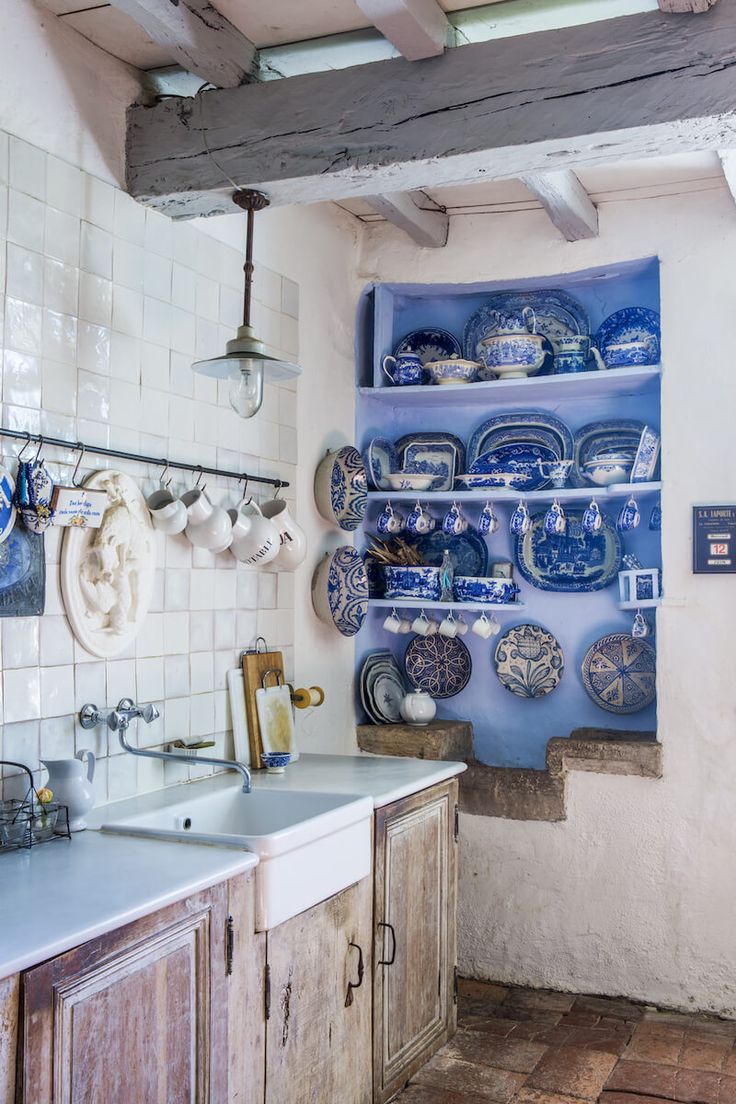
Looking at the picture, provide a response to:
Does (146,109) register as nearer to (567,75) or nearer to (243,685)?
(567,75)

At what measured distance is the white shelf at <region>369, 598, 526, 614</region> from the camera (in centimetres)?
344

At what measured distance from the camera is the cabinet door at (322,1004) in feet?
6.75

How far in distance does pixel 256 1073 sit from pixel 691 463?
7.10ft

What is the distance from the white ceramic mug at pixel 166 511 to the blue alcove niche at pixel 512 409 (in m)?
1.14

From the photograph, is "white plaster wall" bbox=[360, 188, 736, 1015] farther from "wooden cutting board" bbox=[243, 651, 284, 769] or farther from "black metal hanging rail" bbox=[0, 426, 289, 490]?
"black metal hanging rail" bbox=[0, 426, 289, 490]

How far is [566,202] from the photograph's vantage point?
305 centimetres

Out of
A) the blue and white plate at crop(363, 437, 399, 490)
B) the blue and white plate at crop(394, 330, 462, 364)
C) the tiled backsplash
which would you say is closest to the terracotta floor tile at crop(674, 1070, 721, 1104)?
the tiled backsplash

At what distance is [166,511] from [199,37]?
3.49 feet

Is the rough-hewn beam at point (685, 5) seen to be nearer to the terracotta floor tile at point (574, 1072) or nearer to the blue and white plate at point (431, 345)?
the blue and white plate at point (431, 345)

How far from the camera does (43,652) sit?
2.19 metres

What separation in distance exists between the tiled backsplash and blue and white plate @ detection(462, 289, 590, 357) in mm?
816

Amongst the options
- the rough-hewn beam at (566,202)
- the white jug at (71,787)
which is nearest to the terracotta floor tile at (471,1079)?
the white jug at (71,787)

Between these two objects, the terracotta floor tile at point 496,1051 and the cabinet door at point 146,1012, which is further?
the terracotta floor tile at point 496,1051

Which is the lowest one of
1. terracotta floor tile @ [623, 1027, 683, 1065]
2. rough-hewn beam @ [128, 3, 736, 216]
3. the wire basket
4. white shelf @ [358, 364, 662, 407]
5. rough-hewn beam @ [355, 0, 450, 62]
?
terracotta floor tile @ [623, 1027, 683, 1065]
